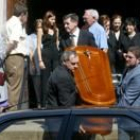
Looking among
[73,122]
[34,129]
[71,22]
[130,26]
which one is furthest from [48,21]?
[73,122]

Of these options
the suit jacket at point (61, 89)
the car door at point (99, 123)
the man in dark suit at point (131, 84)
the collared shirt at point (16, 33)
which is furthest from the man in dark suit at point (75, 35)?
the car door at point (99, 123)

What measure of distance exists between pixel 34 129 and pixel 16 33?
4781mm

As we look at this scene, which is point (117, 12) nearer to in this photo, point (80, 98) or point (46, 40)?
point (46, 40)

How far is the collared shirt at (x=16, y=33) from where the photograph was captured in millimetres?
11336

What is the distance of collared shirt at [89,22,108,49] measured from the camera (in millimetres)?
11906

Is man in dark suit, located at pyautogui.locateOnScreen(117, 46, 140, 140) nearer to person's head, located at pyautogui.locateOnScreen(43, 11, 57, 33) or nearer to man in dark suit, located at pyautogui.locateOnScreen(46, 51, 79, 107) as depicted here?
man in dark suit, located at pyautogui.locateOnScreen(46, 51, 79, 107)

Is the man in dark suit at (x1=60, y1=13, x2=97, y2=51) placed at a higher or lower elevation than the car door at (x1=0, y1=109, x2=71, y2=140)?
higher

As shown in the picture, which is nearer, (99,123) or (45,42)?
(99,123)

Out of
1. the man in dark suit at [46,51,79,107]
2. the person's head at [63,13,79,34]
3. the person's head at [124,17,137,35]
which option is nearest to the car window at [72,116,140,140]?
the man in dark suit at [46,51,79,107]

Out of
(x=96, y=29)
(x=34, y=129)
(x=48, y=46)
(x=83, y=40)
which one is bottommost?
(x=34, y=129)

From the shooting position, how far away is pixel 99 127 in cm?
646

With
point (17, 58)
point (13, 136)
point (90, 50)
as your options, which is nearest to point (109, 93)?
point (90, 50)

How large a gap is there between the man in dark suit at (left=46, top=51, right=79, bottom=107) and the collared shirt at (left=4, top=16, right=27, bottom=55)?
2.16 metres

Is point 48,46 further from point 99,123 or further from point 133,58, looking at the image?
point 99,123
